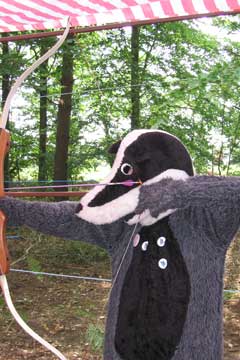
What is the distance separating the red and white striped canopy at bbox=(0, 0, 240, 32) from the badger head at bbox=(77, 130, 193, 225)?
60cm

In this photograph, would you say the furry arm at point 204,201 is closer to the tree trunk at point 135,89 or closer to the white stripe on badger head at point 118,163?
the white stripe on badger head at point 118,163

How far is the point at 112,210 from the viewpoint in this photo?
1081mm

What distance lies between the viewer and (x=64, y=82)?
5469 millimetres

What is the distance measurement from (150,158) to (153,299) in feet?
1.09

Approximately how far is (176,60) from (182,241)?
480 centimetres

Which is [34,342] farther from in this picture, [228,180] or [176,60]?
[176,60]

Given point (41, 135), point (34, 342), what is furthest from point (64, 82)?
point (34, 342)

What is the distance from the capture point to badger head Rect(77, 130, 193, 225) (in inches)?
42.0

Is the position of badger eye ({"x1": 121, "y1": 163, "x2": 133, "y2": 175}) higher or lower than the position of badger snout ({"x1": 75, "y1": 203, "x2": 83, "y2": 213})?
higher

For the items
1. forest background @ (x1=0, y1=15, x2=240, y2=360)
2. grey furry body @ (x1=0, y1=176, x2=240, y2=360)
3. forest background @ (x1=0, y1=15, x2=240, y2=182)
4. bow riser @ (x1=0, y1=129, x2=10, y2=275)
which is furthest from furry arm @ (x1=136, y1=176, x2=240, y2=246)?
forest background @ (x1=0, y1=15, x2=240, y2=182)

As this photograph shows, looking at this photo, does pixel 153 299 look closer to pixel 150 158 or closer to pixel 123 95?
pixel 150 158

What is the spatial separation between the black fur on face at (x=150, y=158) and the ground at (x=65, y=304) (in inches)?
35.6

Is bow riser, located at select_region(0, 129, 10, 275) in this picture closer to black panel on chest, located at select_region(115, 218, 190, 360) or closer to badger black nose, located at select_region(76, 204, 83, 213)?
badger black nose, located at select_region(76, 204, 83, 213)

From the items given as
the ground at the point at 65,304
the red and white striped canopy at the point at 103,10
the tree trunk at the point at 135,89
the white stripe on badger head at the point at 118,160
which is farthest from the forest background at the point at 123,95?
the white stripe on badger head at the point at 118,160
